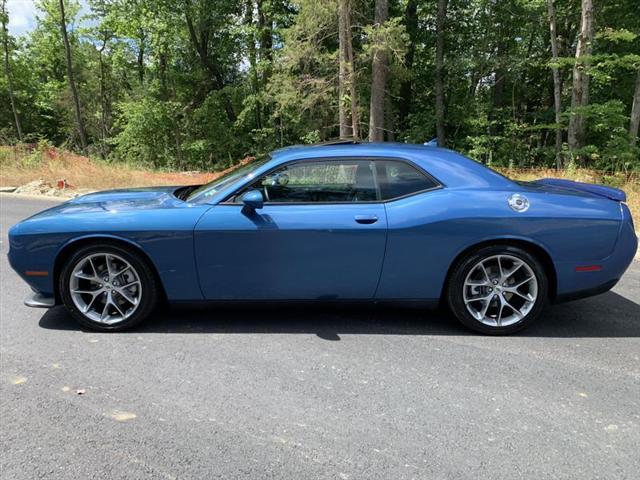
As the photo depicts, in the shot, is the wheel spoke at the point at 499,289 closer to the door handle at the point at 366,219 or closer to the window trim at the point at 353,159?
the window trim at the point at 353,159

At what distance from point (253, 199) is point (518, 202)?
6.61 feet

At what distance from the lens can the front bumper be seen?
12.7ft

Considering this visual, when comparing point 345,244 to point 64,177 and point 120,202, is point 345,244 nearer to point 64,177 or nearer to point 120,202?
point 120,202

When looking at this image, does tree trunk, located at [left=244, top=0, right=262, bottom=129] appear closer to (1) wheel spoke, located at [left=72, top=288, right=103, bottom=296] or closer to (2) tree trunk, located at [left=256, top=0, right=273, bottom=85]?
(2) tree trunk, located at [left=256, top=0, right=273, bottom=85]

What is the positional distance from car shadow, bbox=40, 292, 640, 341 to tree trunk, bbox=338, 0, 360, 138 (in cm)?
1380

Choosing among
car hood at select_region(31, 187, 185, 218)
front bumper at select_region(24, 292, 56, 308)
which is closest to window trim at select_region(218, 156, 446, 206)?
car hood at select_region(31, 187, 185, 218)

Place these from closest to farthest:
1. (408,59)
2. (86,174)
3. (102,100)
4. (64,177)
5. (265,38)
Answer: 1. (86,174)
2. (64,177)
3. (408,59)
4. (265,38)
5. (102,100)

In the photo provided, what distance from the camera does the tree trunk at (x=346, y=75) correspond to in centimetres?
1714

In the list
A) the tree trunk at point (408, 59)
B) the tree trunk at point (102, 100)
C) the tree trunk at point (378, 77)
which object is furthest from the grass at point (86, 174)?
the tree trunk at point (102, 100)

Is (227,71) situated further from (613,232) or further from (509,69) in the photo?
(613,232)

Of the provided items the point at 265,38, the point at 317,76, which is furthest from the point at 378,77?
the point at 265,38

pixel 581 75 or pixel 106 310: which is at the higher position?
pixel 581 75

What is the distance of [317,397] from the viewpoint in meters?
2.97

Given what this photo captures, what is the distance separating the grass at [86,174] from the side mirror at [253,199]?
1022 centimetres
